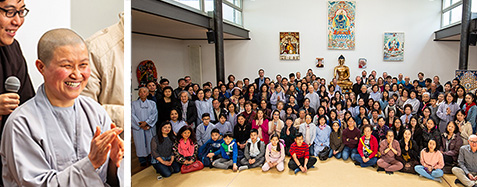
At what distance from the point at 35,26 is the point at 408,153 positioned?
567 cm

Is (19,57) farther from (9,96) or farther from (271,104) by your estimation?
(271,104)

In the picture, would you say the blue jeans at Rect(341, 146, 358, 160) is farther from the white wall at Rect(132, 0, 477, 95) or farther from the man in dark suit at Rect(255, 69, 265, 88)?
the white wall at Rect(132, 0, 477, 95)

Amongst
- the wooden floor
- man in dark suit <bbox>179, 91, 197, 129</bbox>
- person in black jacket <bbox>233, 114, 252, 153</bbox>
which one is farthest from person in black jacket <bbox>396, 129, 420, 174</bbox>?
man in dark suit <bbox>179, 91, 197, 129</bbox>

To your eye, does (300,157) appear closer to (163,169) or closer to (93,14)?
(163,169)

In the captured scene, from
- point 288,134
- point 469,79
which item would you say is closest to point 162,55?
point 288,134

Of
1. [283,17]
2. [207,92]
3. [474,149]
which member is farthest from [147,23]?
[474,149]

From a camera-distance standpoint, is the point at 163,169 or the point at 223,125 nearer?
the point at 163,169

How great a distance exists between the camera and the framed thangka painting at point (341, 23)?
11938mm

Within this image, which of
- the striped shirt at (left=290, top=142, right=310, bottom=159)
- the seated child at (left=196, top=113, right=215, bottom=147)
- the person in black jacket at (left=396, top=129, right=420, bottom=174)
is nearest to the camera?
the person in black jacket at (left=396, top=129, right=420, bottom=174)

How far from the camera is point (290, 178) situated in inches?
192

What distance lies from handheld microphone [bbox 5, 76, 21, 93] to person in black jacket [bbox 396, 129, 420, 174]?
17.9 ft

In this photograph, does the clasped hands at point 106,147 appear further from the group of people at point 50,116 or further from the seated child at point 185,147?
the seated child at point 185,147

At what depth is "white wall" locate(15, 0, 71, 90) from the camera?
4.61 feet

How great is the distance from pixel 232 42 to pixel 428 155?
894 cm
